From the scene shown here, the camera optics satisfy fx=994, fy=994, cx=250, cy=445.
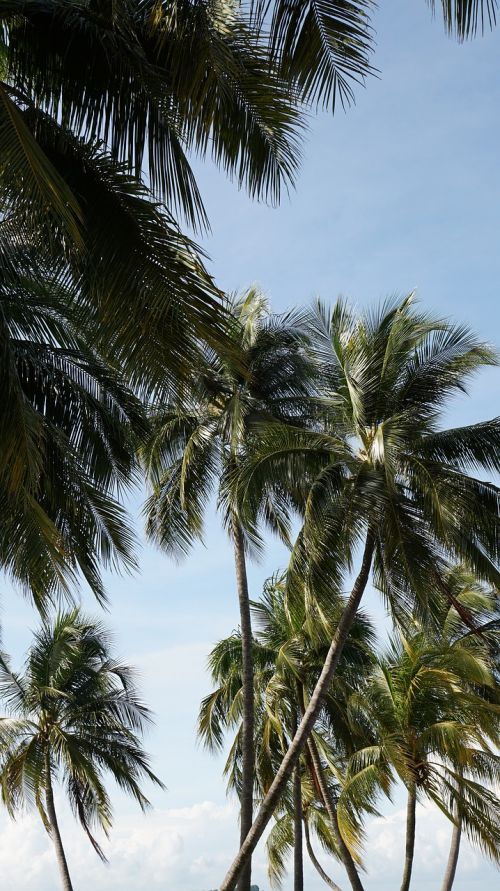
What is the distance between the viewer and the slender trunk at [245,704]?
17875 mm

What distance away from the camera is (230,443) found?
17969 mm

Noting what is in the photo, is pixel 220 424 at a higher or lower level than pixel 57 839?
higher

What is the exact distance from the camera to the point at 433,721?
19391mm

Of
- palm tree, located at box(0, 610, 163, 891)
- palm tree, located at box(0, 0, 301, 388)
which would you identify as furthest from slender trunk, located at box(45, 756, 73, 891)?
palm tree, located at box(0, 0, 301, 388)

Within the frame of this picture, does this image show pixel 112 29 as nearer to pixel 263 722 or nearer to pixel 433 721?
pixel 433 721

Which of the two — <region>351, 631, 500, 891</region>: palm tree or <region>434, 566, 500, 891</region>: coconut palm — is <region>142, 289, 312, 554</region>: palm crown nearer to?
<region>351, 631, 500, 891</region>: palm tree

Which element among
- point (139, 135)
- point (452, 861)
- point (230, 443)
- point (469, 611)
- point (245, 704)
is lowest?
point (452, 861)

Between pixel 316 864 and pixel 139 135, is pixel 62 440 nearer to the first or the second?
pixel 139 135

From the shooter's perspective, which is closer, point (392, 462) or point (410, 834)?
point (392, 462)

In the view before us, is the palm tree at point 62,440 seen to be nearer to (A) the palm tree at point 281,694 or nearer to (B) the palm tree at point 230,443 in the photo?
(B) the palm tree at point 230,443

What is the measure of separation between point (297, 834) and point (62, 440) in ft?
56.7

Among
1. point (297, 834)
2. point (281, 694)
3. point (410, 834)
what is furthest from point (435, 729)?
point (297, 834)

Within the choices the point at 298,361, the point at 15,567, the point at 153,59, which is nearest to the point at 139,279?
the point at 153,59

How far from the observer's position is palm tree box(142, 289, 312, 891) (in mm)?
18391
